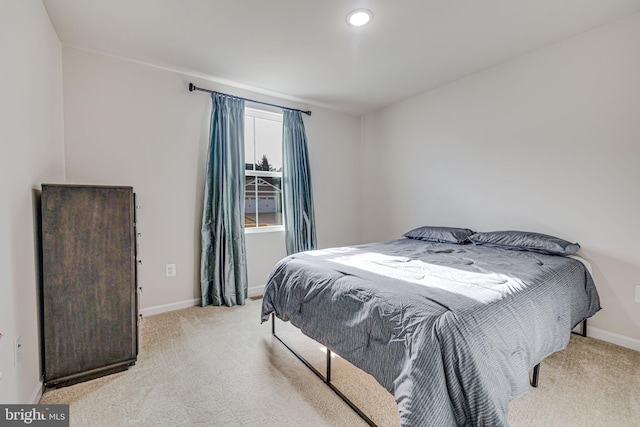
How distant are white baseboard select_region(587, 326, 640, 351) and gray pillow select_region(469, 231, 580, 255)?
0.70 meters

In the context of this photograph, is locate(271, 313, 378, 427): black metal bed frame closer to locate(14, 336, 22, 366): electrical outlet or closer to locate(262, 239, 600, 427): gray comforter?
locate(262, 239, 600, 427): gray comforter

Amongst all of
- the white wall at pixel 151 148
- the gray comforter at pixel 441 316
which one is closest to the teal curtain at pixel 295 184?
the white wall at pixel 151 148

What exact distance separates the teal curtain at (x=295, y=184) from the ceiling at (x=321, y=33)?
0.66 meters

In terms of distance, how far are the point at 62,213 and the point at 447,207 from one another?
343 cm

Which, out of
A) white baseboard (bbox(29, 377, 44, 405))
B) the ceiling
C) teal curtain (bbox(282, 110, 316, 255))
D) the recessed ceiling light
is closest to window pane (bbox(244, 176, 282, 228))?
teal curtain (bbox(282, 110, 316, 255))

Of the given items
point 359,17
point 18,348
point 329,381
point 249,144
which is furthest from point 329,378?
point 249,144

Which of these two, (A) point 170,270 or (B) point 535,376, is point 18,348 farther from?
(B) point 535,376

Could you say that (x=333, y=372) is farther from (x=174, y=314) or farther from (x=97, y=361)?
(x=174, y=314)

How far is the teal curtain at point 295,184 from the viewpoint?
3637 mm

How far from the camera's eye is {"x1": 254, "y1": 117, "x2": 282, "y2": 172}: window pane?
11.8 ft

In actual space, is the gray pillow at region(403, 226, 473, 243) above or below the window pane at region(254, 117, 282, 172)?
below

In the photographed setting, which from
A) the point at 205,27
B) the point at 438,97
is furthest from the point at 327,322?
the point at 438,97

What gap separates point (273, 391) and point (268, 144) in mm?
2766

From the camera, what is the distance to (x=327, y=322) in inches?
65.8
